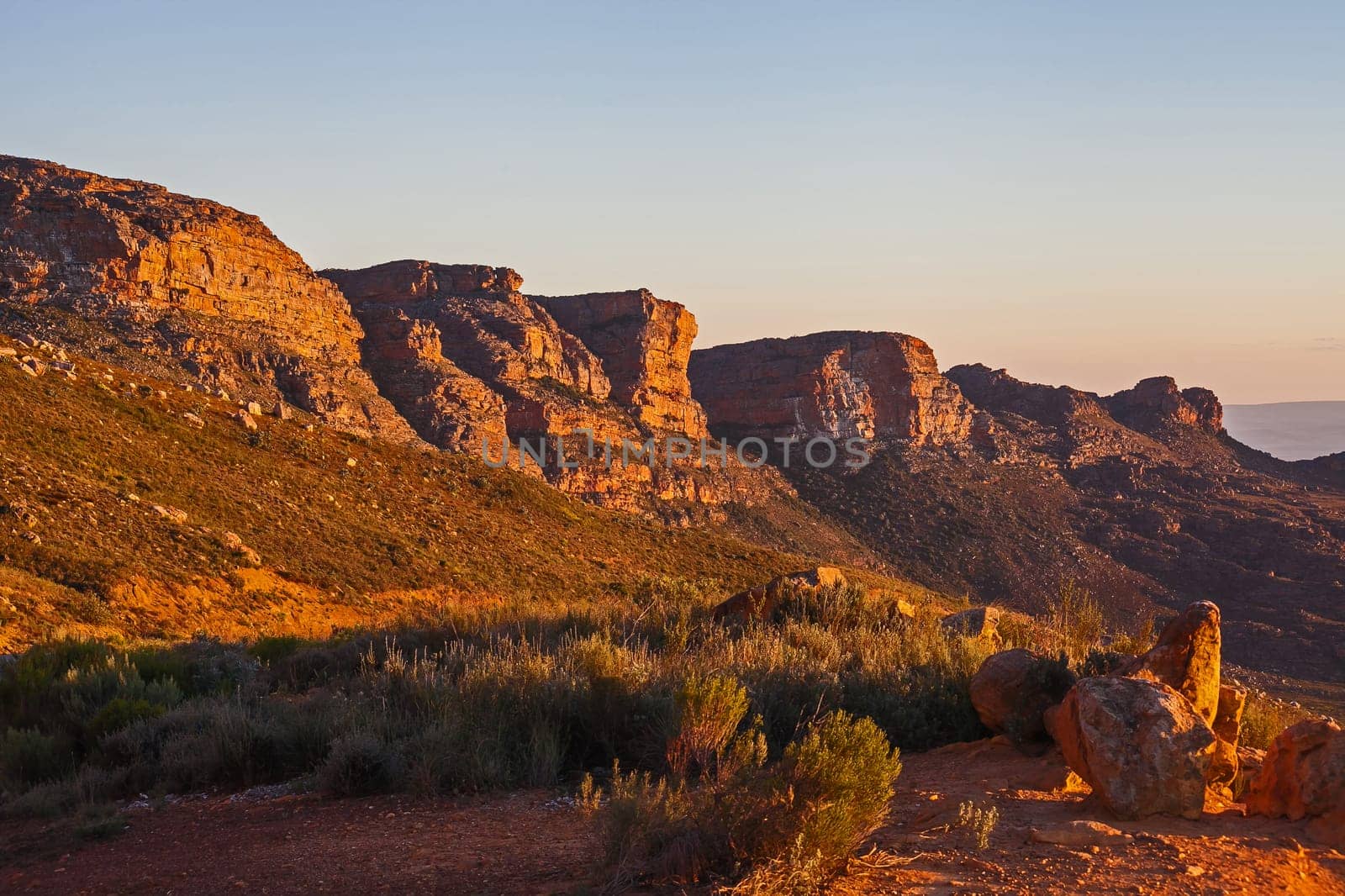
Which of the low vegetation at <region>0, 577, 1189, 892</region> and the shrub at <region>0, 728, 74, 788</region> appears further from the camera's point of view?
the shrub at <region>0, 728, 74, 788</region>

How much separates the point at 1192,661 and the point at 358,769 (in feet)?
19.3

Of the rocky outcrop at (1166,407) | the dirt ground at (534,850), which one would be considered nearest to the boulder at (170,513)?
the dirt ground at (534,850)

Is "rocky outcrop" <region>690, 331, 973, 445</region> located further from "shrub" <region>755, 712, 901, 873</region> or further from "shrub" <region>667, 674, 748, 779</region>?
"shrub" <region>755, 712, 901, 873</region>

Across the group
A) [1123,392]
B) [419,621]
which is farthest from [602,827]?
[1123,392]

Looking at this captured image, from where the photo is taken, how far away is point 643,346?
96.4 metres

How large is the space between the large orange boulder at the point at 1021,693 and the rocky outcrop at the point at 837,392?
89716 mm

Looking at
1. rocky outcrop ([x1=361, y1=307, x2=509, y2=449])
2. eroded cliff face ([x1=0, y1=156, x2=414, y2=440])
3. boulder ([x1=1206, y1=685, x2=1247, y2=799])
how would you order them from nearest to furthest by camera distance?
boulder ([x1=1206, y1=685, x2=1247, y2=799]) < eroded cliff face ([x1=0, y1=156, x2=414, y2=440]) < rocky outcrop ([x1=361, y1=307, x2=509, y2=449])

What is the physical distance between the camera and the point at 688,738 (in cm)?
648

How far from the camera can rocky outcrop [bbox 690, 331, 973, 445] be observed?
322 feet

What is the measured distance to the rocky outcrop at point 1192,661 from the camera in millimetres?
6754

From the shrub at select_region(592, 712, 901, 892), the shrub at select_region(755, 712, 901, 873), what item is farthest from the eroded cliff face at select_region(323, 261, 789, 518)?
the shrub at select_region(592, 712, 901, 892)

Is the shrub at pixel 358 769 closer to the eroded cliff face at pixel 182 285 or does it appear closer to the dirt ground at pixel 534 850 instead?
the dirt ground at pixel 534 850

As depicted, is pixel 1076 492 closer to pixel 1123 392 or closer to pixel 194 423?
pixel 1123 392

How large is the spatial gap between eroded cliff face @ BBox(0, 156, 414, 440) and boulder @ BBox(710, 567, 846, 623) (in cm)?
4652
